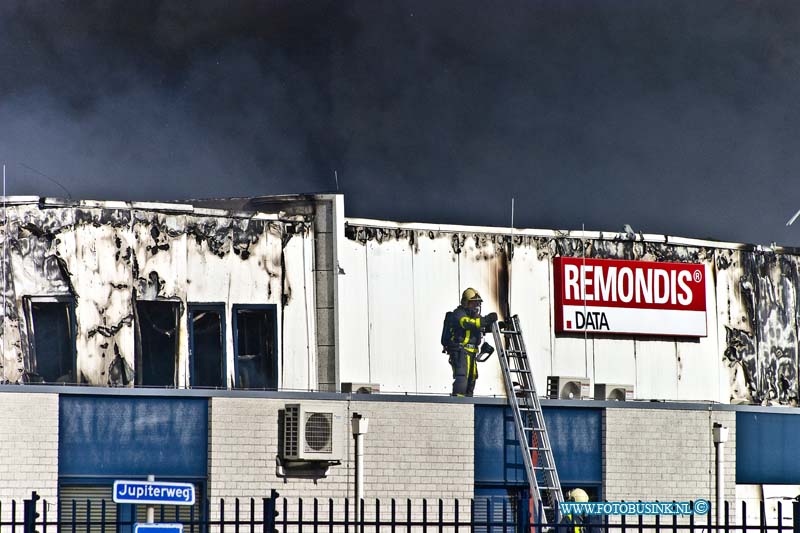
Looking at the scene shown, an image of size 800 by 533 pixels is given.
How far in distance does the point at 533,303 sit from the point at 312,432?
17.6 feet

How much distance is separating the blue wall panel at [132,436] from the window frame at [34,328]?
3.76 ft

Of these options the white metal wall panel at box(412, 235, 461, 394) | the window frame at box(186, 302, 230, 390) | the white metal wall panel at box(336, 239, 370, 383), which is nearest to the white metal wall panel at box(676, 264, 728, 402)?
the white metal wall panel at box(412, 235, 461, 394)

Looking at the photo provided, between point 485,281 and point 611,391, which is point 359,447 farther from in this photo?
point 611,391

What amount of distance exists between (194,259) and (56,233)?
2197mm

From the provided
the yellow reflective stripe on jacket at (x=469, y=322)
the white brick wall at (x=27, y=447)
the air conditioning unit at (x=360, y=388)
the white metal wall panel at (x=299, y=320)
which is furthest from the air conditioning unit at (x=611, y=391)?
the white brick wall at (x=27, y=447)

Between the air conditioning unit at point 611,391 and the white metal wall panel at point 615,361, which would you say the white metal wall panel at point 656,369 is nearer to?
the white metal wall panel at point 615,361

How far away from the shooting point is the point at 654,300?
27.2 meters

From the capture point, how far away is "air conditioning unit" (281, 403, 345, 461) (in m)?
22.9

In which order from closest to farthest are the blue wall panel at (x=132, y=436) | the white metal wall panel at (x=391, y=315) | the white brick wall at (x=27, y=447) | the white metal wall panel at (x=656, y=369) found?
1. the white brick wall at (x=27, y=447)
2. the blue wall panel at (x=132, y=436)
3. the white metal wall panel at (x=391, y=315)
4. the white metal wall panel at (x=656, y=369)

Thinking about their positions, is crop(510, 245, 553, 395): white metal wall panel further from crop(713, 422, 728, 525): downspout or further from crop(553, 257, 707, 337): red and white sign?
crop(713, 422, 728, 525): downspout

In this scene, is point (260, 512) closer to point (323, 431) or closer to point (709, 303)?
point (323, 431)

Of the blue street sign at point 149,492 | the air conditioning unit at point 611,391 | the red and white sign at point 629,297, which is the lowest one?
the blue street sign at point 149,492

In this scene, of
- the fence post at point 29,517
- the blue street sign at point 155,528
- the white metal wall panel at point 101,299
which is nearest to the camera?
the blue street sign at point 155,528

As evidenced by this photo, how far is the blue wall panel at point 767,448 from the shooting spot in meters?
26.5
